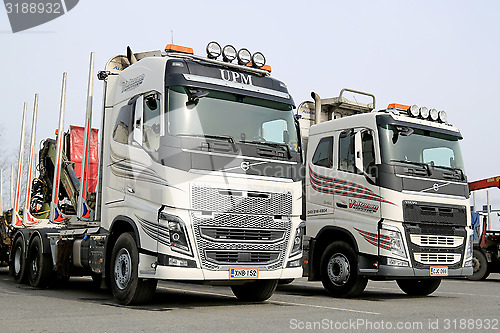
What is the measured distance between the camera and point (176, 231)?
7887mm

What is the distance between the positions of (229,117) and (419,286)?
6.02 m

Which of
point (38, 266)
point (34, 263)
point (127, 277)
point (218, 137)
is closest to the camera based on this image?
point (218, 137)

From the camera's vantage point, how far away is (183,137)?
798cm

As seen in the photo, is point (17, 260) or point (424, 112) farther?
point (17, 260)

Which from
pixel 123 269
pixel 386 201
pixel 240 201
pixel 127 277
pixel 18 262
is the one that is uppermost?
pixel 386 201

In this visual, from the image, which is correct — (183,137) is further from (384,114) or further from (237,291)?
(384,114)

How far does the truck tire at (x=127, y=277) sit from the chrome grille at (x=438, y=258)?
4.66 metres

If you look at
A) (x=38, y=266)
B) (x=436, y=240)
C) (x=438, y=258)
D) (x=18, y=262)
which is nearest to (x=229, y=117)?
(x=436, y=240)

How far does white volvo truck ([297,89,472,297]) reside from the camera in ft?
33.2

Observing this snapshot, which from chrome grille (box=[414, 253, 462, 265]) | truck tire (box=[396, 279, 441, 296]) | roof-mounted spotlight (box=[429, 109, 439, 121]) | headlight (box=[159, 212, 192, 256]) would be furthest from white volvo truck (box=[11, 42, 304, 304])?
truck tire (box=[396, 279, 441, 296])

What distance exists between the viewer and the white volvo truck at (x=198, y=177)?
7957mm

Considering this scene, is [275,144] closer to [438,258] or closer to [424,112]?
[424,112]

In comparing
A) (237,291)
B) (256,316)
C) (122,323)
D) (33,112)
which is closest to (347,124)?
(237,291)

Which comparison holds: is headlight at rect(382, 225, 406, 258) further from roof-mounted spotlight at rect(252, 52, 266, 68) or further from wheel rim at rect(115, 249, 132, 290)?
wheel rim at rect(115, 249, 132, 290)
